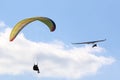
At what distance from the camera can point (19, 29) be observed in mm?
119500

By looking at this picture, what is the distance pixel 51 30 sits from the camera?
4739 inches

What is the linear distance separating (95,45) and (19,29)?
13.1m

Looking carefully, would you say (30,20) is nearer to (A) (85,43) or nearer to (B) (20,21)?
(B) (20,21)

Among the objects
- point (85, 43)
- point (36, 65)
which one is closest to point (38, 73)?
point (36, 65)

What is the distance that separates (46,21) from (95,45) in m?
9.34

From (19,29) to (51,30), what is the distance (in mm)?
4486

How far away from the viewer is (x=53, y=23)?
399 ft

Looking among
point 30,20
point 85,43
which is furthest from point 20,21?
point 85,43

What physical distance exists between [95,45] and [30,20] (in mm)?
11977

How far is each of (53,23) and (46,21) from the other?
1035 millimetres

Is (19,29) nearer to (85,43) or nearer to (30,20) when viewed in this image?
(30,20)

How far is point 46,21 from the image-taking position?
12156 cm

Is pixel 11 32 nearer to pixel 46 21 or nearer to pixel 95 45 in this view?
pixel 46 21

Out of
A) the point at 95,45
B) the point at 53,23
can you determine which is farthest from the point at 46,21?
the point at 95,45
